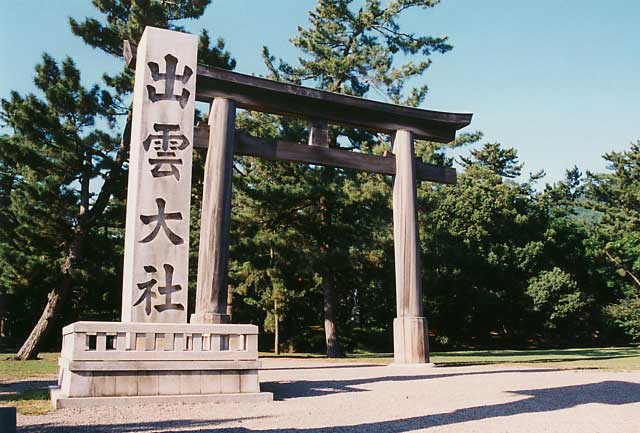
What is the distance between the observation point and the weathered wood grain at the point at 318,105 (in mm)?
10781

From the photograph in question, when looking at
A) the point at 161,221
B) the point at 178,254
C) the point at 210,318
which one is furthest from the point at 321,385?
the point at 161,221

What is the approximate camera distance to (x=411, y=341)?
1152 cm

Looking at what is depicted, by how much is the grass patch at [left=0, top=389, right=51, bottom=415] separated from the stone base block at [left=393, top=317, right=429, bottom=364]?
6.32 m

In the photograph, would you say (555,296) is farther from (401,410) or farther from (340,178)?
(401,410)

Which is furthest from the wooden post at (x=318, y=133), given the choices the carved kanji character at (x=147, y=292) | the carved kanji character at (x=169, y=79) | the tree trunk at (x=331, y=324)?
the tree trunk at (x=331, y=324)

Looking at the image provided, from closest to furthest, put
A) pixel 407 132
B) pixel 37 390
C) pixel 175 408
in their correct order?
pixel 175 408
pixel 37 390
pixel 407 132

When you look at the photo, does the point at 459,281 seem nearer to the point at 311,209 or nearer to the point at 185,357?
the point at 311,209

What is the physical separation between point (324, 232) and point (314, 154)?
7.67 meters

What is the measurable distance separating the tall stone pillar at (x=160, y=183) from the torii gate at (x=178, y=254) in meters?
0.01

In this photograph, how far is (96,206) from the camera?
53.1 feet

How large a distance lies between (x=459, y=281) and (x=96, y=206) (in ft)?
61.9

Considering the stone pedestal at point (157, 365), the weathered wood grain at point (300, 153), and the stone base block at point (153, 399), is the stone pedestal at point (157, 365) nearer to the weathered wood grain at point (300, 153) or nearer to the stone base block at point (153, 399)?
the stone base block at point (153, 399)

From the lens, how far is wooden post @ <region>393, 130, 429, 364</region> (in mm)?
11539

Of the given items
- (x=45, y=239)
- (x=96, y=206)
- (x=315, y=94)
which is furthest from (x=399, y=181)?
(x=45, y=239)
